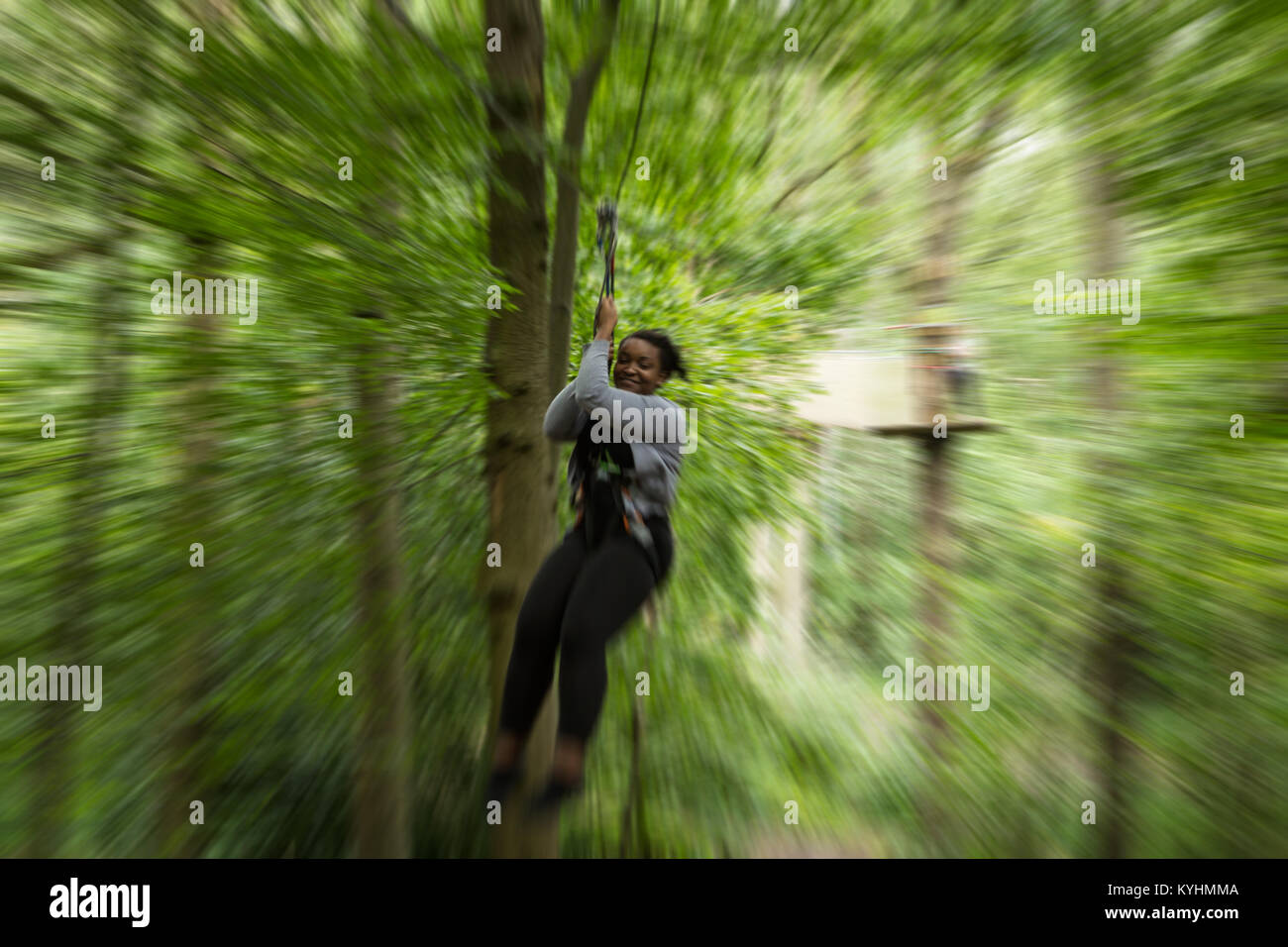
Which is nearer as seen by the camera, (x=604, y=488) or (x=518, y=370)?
(x=604, y=488)

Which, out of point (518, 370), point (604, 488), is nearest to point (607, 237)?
point (518, 370)

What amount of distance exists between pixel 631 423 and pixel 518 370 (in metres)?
0.40

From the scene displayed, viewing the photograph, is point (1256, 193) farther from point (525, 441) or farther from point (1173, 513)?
point (525, 441)

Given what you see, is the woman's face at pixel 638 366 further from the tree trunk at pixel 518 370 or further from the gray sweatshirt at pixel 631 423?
the tree trunk at pixel 518 370

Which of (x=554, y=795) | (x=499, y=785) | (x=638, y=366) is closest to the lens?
(x=554, y=795)

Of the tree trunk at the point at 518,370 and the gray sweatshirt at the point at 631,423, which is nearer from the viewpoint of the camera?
the gray sweatshirt at the point at 631,423

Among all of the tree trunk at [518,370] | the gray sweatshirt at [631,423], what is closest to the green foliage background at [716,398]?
the tree trunk at [518,370]

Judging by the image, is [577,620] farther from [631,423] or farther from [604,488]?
[631,423]

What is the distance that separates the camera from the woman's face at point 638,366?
54.3 inches

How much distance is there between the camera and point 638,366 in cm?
138

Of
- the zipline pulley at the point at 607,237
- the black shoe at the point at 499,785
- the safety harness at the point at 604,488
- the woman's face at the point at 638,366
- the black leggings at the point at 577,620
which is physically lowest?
the black shoe at the point at 499,785

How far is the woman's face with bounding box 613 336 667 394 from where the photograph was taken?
138 cm

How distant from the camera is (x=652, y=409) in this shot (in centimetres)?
127

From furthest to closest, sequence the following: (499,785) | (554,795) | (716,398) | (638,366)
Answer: (716,398), (638,366), (499,785), (554,795)
